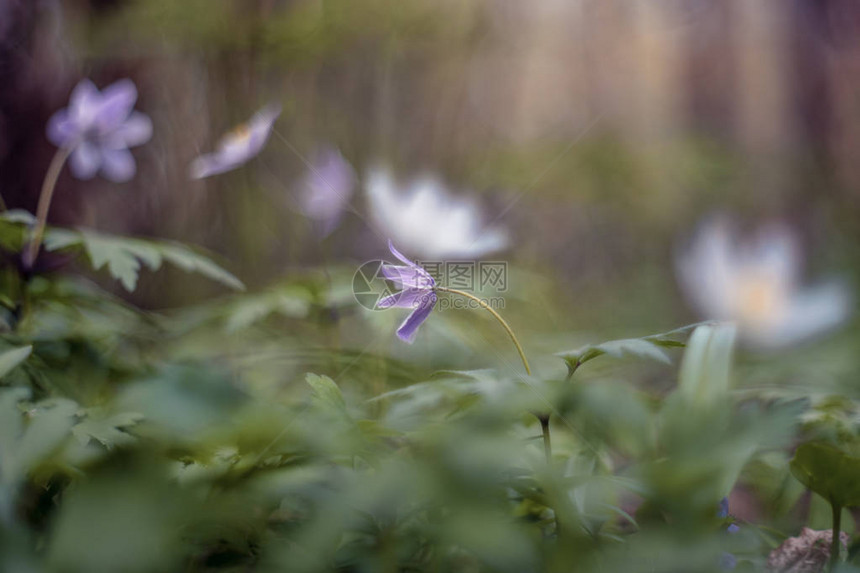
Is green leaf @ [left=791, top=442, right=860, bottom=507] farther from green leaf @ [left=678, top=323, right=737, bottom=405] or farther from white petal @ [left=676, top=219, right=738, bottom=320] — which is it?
white petal @ [left=676, top=219, right=738, bottom=320]

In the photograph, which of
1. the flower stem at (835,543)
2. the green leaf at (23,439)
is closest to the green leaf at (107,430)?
the green leaf at (23,439)

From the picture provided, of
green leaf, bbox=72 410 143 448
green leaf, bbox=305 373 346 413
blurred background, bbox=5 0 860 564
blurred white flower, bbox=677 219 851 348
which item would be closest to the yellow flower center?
blurred white flower, bbox=677 219 851 348

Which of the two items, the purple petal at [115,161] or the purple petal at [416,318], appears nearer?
the purple petal at [416,318]

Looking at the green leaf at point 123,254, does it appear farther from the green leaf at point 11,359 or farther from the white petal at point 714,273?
the white petal at point 714,273

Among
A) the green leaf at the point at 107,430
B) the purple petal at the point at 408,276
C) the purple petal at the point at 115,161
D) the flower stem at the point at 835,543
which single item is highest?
the purple petal at the point at 115,161

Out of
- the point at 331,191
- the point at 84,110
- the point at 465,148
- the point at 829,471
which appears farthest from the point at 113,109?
the point at 465,148

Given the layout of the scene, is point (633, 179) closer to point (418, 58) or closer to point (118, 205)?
point (418, 58)

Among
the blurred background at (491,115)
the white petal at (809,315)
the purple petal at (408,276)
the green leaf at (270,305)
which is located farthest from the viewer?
the blurred background at (491,115)
